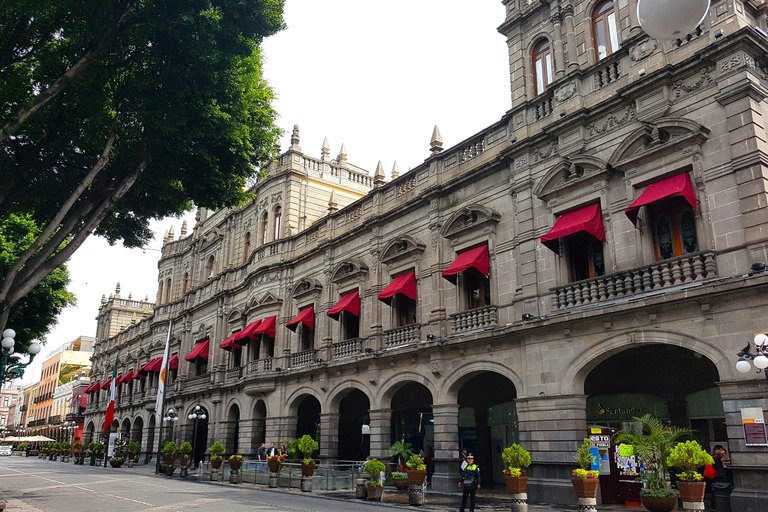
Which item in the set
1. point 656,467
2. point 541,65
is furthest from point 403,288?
point 656,467

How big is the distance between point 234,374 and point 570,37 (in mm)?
24251

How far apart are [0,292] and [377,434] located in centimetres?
1416

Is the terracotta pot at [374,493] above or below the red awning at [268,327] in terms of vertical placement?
below

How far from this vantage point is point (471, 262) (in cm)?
1930

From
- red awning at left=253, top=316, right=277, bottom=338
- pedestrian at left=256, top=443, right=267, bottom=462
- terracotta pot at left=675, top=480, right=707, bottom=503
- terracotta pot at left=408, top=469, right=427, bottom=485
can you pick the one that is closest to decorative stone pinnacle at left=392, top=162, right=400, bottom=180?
red awning at left=253, top=316, right=277, bottom=338

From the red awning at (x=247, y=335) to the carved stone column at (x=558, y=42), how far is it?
18887 millimetres

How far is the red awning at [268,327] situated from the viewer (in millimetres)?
29812

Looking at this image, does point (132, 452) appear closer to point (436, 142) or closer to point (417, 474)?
point (417, 474)

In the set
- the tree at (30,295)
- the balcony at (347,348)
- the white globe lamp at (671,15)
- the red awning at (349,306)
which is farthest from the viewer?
the red awning at (349,306)

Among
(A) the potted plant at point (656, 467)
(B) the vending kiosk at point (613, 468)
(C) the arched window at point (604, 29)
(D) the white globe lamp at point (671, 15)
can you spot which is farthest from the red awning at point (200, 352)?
(D) the white globe lamp at point (671, 15)

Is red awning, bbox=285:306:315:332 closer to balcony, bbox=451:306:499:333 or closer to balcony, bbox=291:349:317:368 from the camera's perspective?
balcony, bbox=291:349:317:368

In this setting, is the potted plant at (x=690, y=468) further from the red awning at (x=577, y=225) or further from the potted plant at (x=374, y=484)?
the potted plant at (x=374, y=484)

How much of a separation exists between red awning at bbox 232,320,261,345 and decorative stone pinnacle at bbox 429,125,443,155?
13251 millimetres

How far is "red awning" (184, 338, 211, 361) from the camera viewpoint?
37.4m
